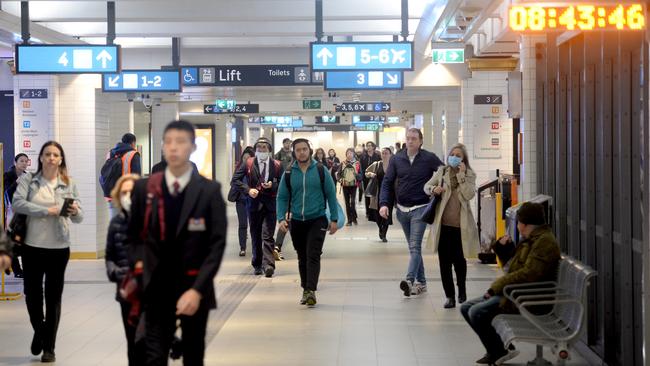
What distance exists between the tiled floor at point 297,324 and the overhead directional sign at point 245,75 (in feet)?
14.3

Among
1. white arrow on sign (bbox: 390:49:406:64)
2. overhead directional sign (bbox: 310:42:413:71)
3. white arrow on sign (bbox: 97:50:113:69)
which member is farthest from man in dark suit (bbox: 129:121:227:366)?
white arrow on sign (bbox: 390:49:406:64)

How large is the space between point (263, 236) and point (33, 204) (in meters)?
5.39

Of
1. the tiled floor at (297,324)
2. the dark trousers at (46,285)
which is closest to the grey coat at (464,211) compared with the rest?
the tiled floor at (297,324)

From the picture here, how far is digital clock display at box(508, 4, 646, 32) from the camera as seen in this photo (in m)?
5.70

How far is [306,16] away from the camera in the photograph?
13.8 meters

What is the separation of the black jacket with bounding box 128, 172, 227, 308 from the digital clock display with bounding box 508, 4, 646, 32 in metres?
2.27

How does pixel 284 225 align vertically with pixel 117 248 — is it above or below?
below

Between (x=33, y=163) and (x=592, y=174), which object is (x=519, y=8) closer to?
(x=592, y=174)

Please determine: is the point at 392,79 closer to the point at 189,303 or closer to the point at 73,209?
the point at 73,209

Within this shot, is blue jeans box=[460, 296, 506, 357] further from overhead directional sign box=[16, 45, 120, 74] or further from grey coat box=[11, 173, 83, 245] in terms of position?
overhead directional sign box=[16, 45, 120, 74]

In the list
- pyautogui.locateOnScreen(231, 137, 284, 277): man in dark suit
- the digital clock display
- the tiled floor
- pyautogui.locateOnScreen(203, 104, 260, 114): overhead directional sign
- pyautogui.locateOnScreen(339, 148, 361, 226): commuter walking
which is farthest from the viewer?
pyautogui.locateOnScreen(203, 104, 260, 114): overhead directional sign

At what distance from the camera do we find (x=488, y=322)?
700 centimetres

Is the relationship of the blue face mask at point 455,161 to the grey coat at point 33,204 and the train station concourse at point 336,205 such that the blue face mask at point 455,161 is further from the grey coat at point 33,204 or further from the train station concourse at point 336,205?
the grey coat at point 33,204

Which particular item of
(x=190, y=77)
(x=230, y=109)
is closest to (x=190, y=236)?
(x=190, y=77)
